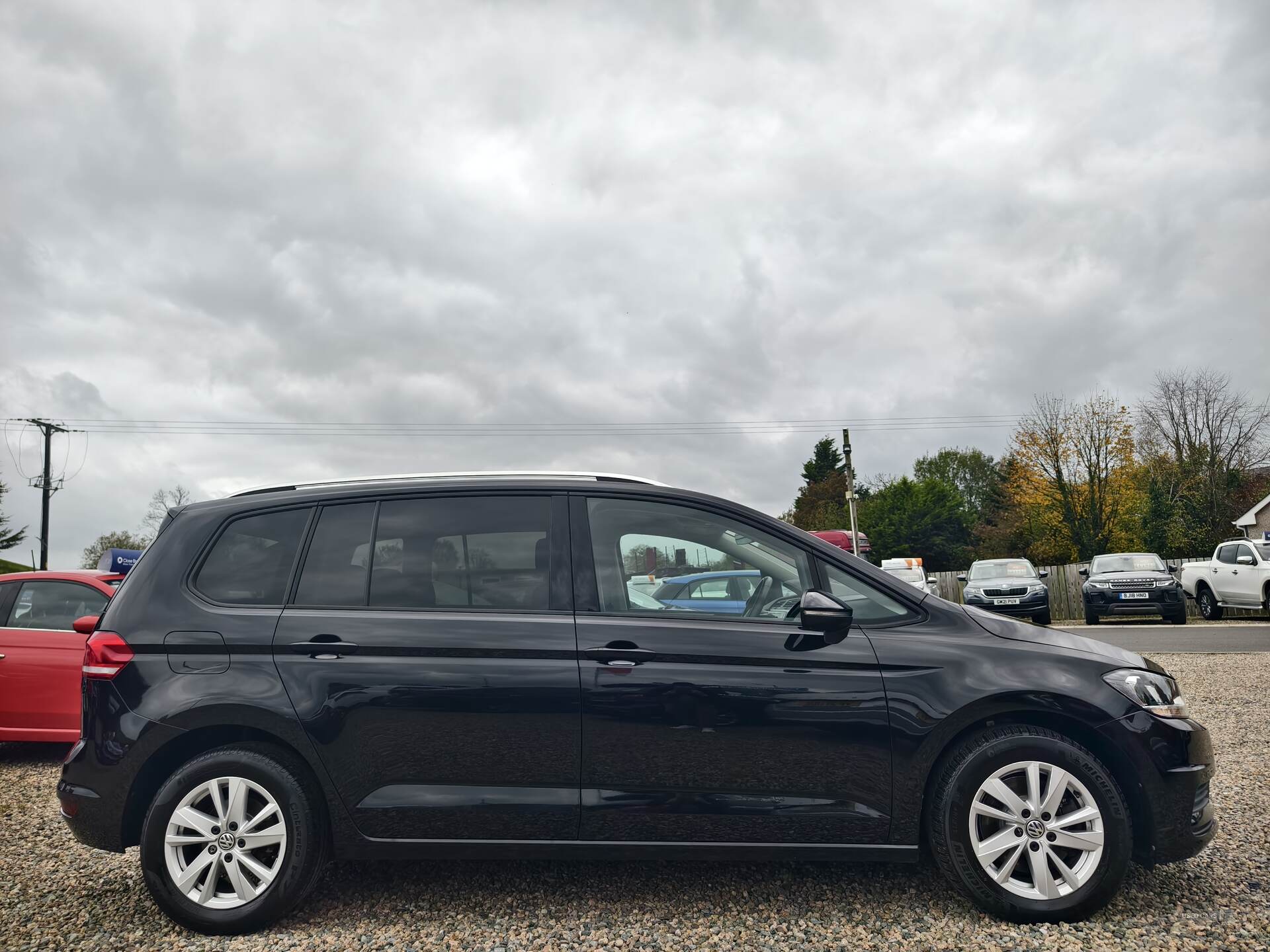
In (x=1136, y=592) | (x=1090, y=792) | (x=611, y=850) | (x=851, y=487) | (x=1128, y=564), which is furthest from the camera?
(x=851, y=487)

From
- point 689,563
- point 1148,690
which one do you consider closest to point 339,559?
point 689,563

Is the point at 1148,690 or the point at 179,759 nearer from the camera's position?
the point at 1148,690

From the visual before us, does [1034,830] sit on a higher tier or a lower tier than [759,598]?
lower

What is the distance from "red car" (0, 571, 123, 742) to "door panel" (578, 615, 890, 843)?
493 centimetres

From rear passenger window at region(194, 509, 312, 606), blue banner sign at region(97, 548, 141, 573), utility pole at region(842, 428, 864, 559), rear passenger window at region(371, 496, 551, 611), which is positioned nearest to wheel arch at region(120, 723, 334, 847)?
rear passenger window at region(194, 509, 312, 606)

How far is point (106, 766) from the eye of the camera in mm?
3375

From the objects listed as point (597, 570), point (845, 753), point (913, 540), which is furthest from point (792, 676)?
point (913, 540)

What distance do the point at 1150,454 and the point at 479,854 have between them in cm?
4456

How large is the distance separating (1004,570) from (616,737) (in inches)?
775

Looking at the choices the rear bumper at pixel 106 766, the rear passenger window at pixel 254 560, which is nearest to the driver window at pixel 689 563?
the rear passenger window at pixel 254 560

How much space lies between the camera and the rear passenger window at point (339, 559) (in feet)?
11.6

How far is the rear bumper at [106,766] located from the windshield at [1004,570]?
789 inches

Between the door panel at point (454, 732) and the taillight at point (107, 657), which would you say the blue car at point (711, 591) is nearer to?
the door panel at point (454, 732)

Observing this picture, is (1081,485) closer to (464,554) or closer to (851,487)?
(851,487)
